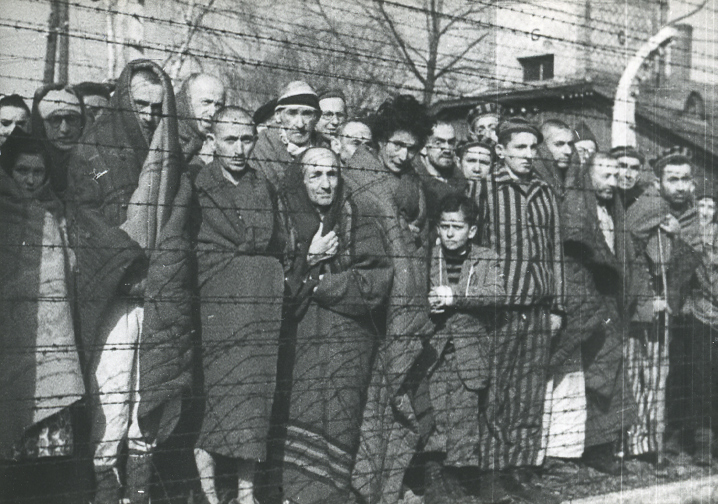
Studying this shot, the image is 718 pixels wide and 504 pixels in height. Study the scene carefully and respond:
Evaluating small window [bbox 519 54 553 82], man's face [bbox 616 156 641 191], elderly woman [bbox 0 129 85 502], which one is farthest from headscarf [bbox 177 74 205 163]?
man's face [bbox 616 156 641 191]

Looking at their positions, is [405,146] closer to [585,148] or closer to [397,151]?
[397,151]

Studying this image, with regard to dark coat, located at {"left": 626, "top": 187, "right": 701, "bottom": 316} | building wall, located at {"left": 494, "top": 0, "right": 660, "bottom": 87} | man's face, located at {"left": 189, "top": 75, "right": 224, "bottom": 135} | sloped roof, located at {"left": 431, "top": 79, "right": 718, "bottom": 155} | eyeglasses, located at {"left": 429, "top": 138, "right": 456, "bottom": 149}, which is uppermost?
building wall, located at {"left": 494, "top": 0, "right": 660, "bottom": 87}

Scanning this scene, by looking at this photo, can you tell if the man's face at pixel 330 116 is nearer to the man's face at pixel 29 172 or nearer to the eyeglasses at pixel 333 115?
the eyeglasses at pixel 333 115

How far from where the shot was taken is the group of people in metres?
4.22

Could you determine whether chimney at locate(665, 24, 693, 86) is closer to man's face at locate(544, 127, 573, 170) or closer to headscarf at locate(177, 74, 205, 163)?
man's face at locate(544, 127, 573, 170)

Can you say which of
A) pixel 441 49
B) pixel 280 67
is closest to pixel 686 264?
pixel 441 49

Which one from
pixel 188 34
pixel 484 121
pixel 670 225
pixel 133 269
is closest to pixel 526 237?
pixel 484 121

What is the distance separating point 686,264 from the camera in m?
6.72

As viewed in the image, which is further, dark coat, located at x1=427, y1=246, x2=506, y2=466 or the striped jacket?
the striped jacket

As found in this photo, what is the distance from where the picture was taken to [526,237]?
227 inches

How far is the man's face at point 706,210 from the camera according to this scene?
683 centimetres

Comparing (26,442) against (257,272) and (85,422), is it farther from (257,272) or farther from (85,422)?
(257,272)

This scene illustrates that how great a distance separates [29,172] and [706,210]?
14.4ft

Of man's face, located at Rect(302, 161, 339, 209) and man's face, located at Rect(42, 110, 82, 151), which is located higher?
man's face, located at Rect(42, 110, 82, 151)
